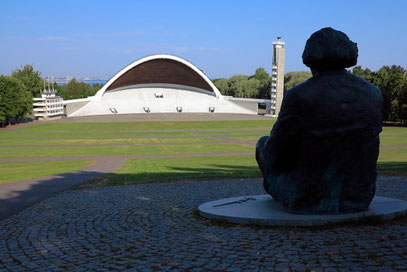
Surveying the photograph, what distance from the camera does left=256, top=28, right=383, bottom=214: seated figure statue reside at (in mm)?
6430

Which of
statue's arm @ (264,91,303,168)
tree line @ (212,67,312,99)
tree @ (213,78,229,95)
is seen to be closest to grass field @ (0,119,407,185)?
statue's arm @ (264,91,303,168)

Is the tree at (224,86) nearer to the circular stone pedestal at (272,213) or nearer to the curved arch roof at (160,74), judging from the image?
the curved arch roof at (160,74)

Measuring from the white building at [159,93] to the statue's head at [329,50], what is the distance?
223 ft

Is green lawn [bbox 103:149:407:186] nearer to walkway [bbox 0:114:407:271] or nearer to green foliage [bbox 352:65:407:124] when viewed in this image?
walkway [bbox 0:114:407:271]

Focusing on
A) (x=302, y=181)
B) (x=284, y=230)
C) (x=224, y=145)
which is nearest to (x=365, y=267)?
(x=284, y=230)

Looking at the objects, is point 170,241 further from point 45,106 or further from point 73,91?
point 73,91

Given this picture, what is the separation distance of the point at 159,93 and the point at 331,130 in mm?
76771

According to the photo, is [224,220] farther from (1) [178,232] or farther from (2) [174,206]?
(2) [174,206]

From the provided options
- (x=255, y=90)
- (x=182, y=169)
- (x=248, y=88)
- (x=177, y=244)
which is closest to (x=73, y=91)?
(x=248, y=88)

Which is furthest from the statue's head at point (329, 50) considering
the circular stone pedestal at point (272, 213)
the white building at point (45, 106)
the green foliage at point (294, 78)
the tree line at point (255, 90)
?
the green foliage at point (294, 78)

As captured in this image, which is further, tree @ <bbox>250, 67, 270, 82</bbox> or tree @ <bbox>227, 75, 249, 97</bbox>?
tree @ <bbox>250, 67, 270, 82</bbox>

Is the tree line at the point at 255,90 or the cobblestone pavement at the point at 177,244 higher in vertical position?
the tree line at the point at 255,90

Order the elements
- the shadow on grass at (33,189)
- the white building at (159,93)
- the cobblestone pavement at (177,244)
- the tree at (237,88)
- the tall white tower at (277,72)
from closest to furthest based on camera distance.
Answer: the cobblestone pavement at (177,244)
the shadow on grass at (33,189)
the tall white tower at (277,72)
the white building at (159,93)
the tree at (237,88)

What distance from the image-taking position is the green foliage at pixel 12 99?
161 feet
